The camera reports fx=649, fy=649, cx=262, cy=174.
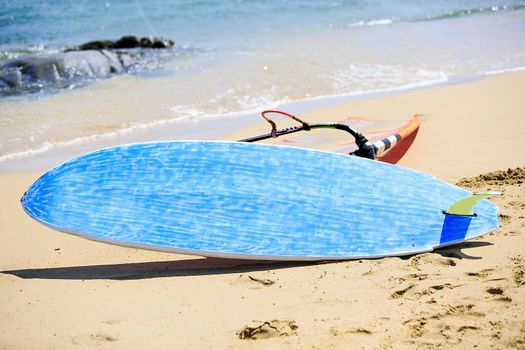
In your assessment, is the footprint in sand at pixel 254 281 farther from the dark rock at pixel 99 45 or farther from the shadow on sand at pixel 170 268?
the dark rock at pixel 99 45

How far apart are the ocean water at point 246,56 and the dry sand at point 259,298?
2.97 meters

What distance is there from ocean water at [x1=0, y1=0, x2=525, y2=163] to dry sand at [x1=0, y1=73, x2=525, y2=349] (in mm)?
2968

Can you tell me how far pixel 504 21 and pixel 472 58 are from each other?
383 cm

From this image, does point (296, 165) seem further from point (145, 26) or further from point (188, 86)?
point (145, 26)

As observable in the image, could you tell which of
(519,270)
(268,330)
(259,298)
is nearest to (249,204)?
(259,298)

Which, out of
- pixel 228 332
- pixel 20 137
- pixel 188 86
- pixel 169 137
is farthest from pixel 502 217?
pixel 188 86

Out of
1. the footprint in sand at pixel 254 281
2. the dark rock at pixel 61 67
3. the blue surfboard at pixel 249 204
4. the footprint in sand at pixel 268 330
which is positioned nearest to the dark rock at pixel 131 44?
the dark rock at pixel 61 67

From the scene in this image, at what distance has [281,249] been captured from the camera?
329cm

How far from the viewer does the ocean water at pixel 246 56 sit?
295 inches

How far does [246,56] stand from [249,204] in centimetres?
756

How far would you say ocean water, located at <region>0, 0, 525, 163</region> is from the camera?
7480 mm

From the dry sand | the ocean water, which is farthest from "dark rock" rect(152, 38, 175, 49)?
the dry sand

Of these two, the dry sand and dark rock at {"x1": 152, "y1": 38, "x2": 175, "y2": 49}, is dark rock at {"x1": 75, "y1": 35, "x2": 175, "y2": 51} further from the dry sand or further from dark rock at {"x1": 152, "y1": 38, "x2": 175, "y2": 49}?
the dry sand

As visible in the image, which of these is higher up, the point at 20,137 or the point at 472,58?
the point at 472,58
